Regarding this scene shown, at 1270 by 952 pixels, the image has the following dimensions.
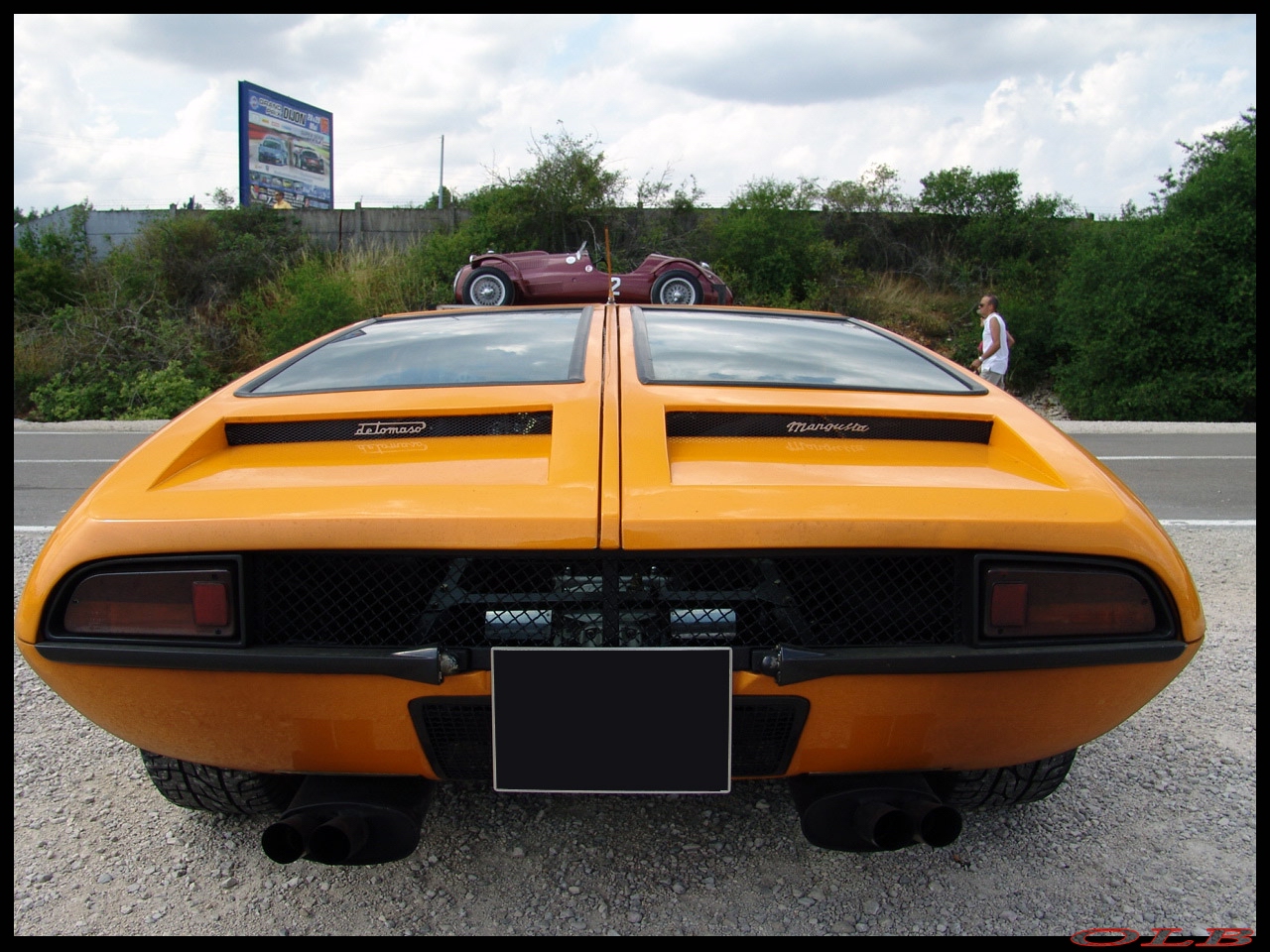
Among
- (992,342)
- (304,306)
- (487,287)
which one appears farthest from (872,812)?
(304,306)

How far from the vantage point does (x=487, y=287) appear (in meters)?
12.9

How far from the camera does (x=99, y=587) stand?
1.41 meters

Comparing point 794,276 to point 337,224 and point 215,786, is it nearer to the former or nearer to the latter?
point 337,224

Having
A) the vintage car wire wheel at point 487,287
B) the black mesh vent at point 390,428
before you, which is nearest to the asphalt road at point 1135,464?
the black mesh vent at point 390,428

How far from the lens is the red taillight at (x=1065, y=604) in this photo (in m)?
1.39

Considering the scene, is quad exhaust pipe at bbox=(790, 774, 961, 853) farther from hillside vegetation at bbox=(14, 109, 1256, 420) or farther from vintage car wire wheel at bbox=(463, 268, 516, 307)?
hillside vegetation at bbox=(14, 109, 1256, 420)

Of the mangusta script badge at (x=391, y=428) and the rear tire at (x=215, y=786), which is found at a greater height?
the mangusta script badge at (x=391, y=428)

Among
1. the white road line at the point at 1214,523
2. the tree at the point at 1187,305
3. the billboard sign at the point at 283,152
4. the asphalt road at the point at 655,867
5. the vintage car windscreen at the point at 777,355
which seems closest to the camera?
the asphalt road at the point at 655,867

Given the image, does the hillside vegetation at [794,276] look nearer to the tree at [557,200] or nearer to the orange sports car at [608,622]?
the tree at [557,200]

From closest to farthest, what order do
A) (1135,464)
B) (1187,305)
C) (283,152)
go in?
(1135,464)
(1187,305)
(283,152)

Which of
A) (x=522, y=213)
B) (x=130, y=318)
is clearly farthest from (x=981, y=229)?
(x=130, y=318)

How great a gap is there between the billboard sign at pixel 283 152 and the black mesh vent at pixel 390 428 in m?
21.7

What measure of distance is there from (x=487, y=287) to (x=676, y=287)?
2882mm

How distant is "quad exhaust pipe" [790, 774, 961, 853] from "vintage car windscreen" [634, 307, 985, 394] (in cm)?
85
